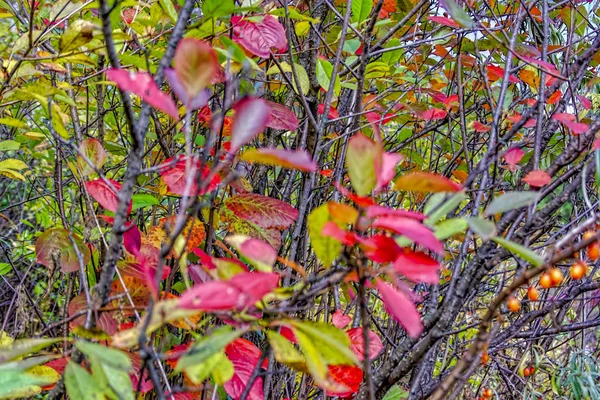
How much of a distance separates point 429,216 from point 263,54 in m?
0.53

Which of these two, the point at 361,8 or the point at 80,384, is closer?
the point at 80,384

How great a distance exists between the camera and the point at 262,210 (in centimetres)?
100

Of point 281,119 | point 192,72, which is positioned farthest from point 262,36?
point 192,72

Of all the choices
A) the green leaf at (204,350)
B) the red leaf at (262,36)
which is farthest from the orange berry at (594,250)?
the red leaf at (262,36)

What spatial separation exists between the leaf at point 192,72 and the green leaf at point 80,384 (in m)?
0.30

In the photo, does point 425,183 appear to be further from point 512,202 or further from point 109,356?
point 109,356

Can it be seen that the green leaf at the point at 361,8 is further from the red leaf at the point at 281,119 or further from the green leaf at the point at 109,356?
the green leaf at the point at 109,356

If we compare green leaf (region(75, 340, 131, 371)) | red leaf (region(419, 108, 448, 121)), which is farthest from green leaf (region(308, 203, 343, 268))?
red leaf (region(419, 108, 448, 121))

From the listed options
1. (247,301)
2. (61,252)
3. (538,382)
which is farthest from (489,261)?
(538,382)

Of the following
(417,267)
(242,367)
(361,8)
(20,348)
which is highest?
(361,8)

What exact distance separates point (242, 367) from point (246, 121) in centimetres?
49

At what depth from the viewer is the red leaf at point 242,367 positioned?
2.63 ft

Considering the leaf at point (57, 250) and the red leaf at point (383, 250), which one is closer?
the red leaf at point (383, 250)

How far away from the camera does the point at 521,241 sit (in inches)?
31.1
